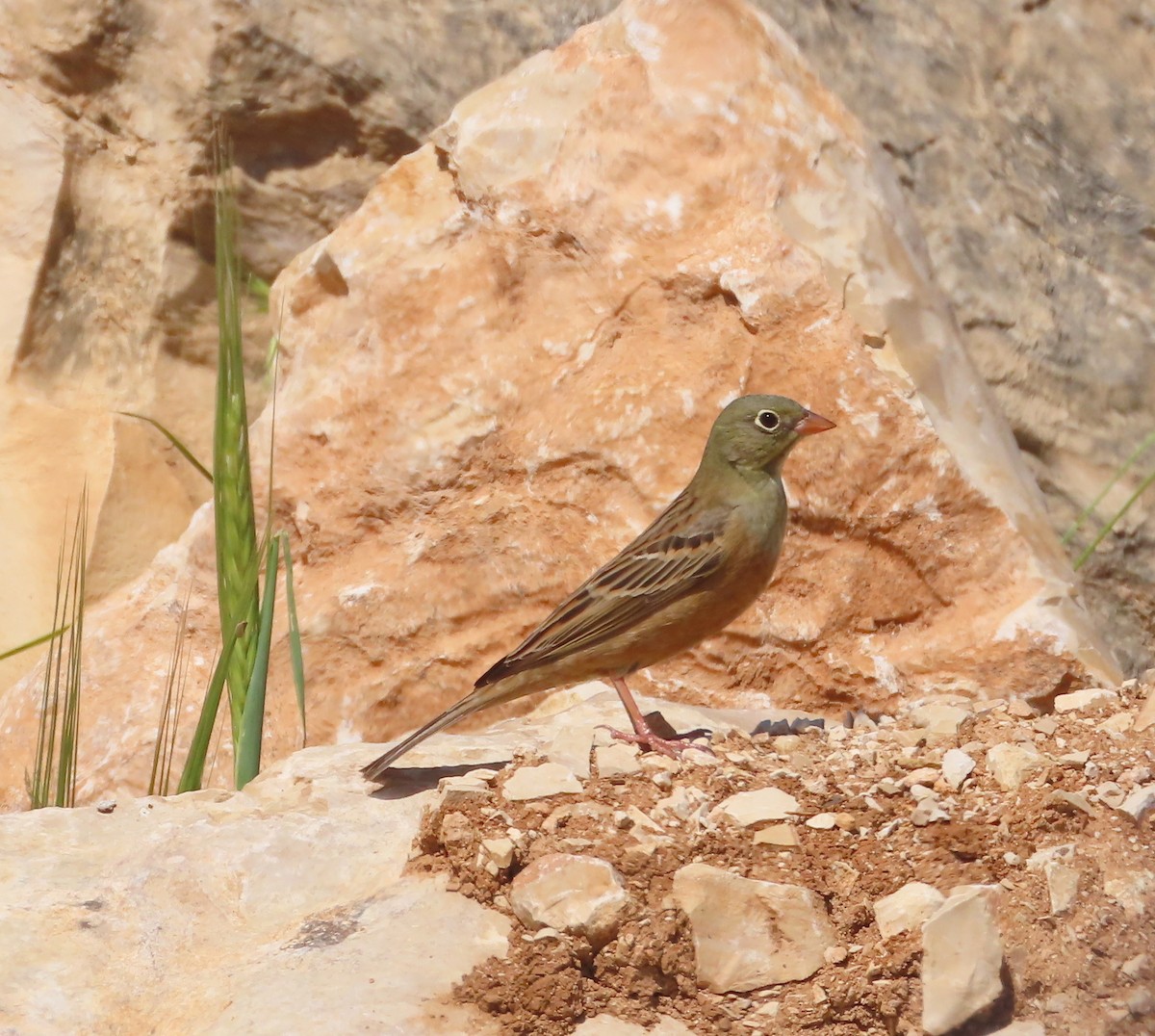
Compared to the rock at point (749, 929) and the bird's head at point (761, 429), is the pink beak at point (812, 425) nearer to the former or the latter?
the bird's head at point (761, 429)

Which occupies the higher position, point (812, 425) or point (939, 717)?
point (812, 425)

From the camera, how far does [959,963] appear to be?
3.52m

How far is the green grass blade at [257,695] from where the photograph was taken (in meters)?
4.20

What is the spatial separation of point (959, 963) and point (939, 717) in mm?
1570

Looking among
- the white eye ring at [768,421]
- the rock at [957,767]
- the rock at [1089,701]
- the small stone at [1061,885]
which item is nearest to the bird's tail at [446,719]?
the white eye ring at [768,421]

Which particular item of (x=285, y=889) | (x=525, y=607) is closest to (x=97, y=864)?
(x=285, y=889)

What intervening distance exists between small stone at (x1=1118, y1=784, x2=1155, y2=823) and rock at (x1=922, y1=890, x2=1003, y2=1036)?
60 cm

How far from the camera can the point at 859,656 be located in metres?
5.91

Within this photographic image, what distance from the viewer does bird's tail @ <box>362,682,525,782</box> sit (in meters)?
4.78

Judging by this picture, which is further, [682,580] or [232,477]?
[682,580]

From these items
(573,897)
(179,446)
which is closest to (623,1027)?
(573,897)

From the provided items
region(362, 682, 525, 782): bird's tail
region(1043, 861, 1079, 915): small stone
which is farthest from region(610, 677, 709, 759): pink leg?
region(1043, 861, 1079, 915): small stone

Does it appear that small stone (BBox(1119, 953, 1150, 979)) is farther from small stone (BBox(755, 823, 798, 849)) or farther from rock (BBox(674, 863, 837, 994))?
small stone (BBox(755, 823, 798, 849))

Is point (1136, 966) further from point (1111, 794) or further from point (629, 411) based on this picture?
point (629, 411)
